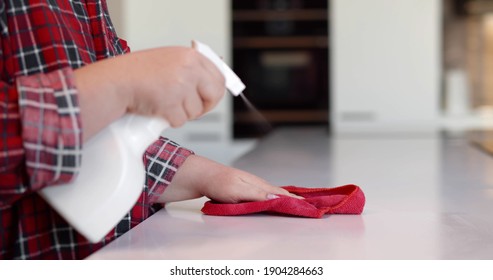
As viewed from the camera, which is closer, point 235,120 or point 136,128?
point 136,128

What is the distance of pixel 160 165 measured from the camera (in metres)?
0.82

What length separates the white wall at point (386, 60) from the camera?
3074mm

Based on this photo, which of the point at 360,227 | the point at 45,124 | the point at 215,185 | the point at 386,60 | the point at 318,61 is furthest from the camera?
the point at 318,61

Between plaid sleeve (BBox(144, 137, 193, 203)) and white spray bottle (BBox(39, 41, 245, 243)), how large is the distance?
0.24 metres

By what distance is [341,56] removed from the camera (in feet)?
10.2

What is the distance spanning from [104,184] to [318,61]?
2891 millimetres

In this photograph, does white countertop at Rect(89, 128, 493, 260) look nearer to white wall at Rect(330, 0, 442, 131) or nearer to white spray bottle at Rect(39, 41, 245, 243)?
white spray bottle at Rect(39, 41, 245, 243)

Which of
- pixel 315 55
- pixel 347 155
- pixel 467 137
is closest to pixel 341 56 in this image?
pixel 315 55

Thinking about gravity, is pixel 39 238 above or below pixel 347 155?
above

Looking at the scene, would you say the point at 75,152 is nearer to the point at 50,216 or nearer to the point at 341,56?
the point at 50,216

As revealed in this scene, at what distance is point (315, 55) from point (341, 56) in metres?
0.30

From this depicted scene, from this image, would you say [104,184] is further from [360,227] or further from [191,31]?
[191,31]

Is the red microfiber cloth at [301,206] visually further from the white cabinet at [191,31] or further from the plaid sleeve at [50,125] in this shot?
the white cabinet at [191,31]

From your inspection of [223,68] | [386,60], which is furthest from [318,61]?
[223,68]
